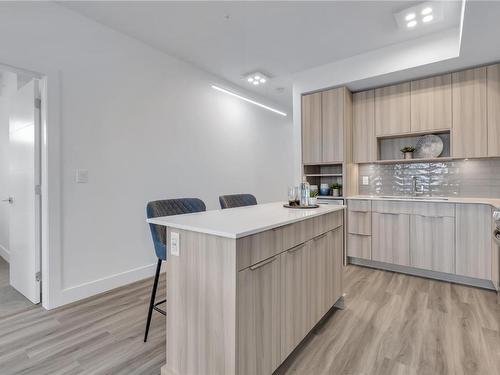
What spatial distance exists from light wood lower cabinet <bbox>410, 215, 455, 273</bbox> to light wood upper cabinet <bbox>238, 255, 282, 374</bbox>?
A: 2.44 meters

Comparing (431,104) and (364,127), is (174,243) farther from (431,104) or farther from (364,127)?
(431,104)

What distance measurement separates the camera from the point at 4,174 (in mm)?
3939

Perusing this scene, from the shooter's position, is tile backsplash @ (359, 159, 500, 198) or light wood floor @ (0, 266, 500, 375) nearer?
light wood floor @ (0, 266, 500, 375)

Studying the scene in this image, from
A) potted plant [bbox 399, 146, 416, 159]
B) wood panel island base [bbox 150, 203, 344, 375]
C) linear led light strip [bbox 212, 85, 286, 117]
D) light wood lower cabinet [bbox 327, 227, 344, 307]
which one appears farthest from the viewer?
linear led light strip [bbox 212, 85, 286, 117]

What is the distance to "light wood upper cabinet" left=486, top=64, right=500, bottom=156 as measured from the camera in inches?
114

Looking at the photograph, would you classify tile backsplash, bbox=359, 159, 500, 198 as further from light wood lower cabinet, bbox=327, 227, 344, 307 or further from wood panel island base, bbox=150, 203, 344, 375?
wood panel island base, bbox=150, 203, 344, 375

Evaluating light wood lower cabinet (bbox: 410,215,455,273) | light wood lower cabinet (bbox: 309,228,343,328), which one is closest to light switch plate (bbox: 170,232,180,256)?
light wood lower cabinet (bbox: 309,228,343,328)

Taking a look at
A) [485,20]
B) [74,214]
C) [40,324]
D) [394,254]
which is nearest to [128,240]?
[74,214]

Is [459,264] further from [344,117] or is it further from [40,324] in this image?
[40,324]

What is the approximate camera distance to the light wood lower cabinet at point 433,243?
2.95 m

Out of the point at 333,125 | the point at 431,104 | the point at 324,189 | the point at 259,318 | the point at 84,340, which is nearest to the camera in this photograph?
the point at 259,318

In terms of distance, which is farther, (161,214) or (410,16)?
(410,16)

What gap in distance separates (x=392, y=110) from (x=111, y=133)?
11.5 feet

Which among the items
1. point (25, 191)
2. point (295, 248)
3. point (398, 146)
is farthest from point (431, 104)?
point (25, 191)
